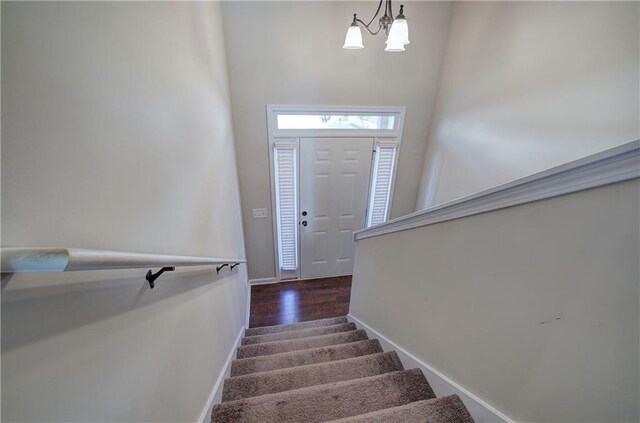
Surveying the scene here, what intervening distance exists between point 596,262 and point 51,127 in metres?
1.22

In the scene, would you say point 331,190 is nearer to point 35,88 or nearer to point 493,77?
point 493,77

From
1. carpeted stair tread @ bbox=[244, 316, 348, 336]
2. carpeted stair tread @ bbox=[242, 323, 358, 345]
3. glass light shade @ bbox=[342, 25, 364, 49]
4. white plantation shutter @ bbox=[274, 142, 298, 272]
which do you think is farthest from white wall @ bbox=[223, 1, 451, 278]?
carpeted stair tread @ bbox=[242, 323, 358, 345]

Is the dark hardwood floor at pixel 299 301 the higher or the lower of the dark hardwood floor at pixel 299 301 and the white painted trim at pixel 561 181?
the lower

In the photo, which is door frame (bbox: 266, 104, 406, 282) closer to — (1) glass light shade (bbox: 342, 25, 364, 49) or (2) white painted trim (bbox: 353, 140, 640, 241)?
(1) glass light shade (bbox: 342, 25, 364, 49)

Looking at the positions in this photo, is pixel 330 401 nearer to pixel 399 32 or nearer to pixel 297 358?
pixel 297 358

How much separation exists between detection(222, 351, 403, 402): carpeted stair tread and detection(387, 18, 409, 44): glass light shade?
2169 millimetres

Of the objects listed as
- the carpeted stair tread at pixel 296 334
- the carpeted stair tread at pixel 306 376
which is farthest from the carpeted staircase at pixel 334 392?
the carpeted stair tread at pixel 296 334

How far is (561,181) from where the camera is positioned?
61 centimetres

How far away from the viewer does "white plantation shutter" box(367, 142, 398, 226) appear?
3.14 meters

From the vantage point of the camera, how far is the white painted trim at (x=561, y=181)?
498mm

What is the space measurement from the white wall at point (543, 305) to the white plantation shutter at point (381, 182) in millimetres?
2147

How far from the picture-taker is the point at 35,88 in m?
0.40

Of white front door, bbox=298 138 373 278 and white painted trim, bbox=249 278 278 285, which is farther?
white painted trim, bbox=249 278 278 285

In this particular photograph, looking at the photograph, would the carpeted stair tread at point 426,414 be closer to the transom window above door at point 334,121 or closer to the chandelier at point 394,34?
the chandelier at point 394,34
